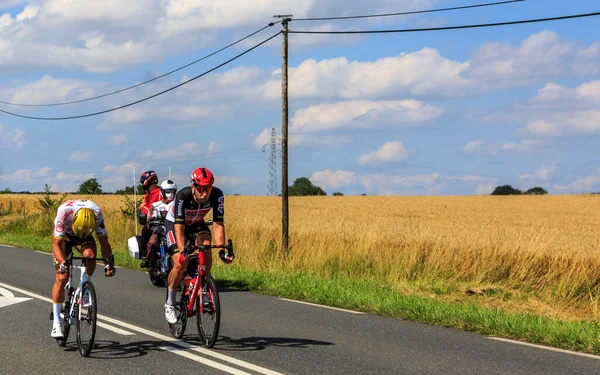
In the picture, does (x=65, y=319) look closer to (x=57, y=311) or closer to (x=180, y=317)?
(x=57, y=311)

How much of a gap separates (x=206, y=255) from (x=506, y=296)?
8.74 m

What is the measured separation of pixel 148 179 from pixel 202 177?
6131 mm

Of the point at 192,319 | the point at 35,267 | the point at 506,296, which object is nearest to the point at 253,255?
the point at 35,267

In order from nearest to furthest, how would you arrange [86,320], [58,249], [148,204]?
[86,320] → [58,249] → [148,204]

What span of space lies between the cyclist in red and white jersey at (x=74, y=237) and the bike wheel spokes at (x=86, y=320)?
6.3 inches

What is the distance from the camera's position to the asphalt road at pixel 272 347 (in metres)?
7.32

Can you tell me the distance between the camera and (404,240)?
63.6ft

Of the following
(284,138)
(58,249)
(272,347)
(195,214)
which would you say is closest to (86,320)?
(58,249)

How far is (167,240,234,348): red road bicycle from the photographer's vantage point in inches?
311

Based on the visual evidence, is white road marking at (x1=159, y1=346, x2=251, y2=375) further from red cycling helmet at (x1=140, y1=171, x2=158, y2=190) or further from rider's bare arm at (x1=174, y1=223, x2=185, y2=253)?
red cycling helmet at (x1=140, y1=171, x2=158, y2=190)

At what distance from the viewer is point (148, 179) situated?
45.6 ft

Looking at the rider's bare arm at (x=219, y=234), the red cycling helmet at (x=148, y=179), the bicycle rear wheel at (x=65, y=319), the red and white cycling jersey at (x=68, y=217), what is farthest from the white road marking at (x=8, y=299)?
the rider's bare arm at (x=219, y=234)

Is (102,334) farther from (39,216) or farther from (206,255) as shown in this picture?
(39,216)

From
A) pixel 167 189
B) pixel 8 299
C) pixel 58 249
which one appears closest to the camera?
pixel 58 249
